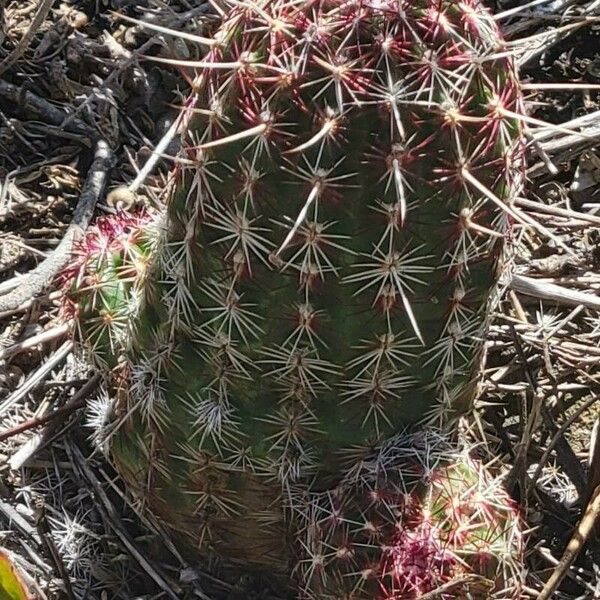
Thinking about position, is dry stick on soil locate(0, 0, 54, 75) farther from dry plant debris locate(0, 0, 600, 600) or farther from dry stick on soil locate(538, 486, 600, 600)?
dry stick on soil locate(538, 486, 600, 600)

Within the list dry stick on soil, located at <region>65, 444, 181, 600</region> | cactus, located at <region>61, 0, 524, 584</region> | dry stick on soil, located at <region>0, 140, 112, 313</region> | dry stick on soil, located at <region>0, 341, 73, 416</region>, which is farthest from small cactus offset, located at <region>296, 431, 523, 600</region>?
dry stick on soil, located at <region>0, 140, 112, 313</region>

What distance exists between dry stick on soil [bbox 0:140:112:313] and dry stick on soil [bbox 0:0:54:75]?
317mm

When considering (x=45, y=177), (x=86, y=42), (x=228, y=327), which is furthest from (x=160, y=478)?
(x=86, y=42)

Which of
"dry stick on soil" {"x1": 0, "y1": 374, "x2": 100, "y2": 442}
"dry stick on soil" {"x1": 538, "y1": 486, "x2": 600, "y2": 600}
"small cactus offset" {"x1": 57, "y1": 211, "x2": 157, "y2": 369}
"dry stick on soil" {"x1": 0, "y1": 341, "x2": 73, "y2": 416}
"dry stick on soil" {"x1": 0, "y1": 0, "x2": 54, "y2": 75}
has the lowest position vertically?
"dry stick on soil" {"x1": 538, "y1": 486, "x2": 600, "y2": 600}

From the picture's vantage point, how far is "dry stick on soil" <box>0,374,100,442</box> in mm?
2182

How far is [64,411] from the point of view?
219cm

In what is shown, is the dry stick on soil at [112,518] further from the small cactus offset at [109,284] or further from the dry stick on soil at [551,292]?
the dry stick on soil at [551,292]

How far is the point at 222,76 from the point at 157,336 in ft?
→ 1.67

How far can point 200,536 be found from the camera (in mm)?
1895

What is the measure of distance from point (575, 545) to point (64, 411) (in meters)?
1.13

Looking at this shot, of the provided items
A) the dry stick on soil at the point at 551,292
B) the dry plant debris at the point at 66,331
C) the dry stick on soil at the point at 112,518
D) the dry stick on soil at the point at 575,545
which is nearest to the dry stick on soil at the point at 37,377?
the dry plant debris at the point at 66,331

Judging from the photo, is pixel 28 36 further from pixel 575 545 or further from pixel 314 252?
pixel 575 545

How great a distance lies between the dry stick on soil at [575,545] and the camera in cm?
182

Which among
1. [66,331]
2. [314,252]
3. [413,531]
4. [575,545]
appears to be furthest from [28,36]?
[575,545]
